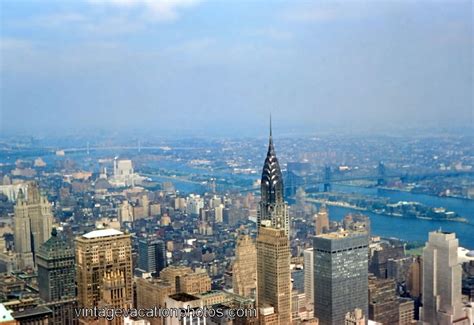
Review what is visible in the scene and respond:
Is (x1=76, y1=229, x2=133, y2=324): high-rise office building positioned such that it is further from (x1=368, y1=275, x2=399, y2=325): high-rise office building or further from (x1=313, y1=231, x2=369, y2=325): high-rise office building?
(x1=368, y1=275, x2=399, y2=325): high-rise office building

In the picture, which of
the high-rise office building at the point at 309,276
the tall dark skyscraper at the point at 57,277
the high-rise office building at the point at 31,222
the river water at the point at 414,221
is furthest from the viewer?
the river water at the point at 414,221

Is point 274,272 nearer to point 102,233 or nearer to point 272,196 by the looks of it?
point 272,196

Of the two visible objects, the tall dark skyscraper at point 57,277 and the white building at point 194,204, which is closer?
the tall dark skyscraper at point 57,277

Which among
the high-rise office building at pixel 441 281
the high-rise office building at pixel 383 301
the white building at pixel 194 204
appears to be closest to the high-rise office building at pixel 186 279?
the white building at pixel 194 204

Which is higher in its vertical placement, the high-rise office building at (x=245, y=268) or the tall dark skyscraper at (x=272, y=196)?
the tall dark skyscraper at (x=272, y=196)

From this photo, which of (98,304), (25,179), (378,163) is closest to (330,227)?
(378,163)

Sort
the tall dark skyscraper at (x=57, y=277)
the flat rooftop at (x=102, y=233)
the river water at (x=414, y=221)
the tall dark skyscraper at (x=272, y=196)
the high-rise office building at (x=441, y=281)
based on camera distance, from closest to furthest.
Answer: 1. the tall dark skyscraper at (x=57, y=277)
2. the high-rise office building at (x=441, y=281)
3. the flat rooftop at (x=102, y=233)
4. the river water at (x=414, y=221)
5. the tall dark skyscraper at (x=272, y=196)

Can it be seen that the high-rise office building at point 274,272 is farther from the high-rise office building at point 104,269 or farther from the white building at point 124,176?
the white building at point 124,176
